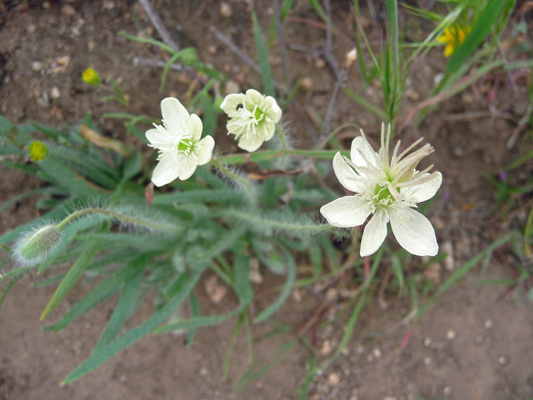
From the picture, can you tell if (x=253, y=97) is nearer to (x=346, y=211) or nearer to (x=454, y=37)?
(x=346, y=211)

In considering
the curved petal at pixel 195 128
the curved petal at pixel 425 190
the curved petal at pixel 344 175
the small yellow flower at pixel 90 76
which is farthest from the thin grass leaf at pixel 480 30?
the small yellow flower at pixel 90 76

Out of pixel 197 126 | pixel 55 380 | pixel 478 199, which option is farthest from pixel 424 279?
pixel 55 380

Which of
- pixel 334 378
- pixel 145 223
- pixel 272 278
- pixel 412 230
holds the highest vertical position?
pixel 412 230

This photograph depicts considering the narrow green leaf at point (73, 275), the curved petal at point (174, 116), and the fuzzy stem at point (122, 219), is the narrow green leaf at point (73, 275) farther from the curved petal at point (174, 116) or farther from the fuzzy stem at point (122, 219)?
the curved petal at point (174, 116)

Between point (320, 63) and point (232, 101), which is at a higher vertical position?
point (232, 101)

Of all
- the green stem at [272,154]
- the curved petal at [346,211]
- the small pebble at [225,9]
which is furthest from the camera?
the small pebble at [225,9]

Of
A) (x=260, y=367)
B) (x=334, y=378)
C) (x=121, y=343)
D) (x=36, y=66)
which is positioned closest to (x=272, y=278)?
(x=260, y=367)

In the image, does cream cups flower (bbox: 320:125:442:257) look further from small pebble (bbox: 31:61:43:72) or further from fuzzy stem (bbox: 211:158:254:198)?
small pebble (bbox: 31:61:43:72)
